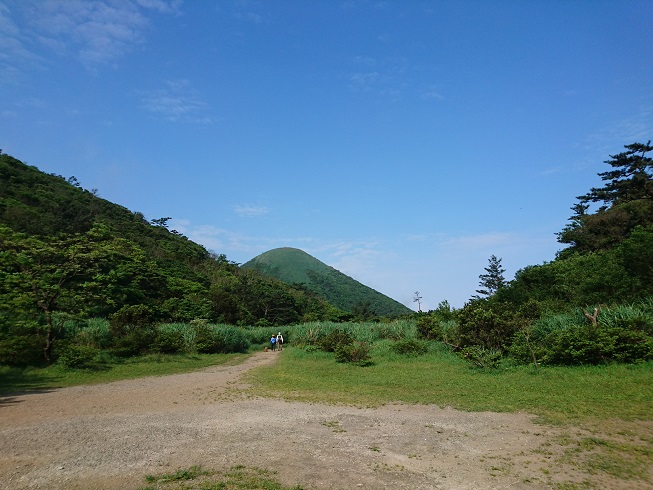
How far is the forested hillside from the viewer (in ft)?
52.2

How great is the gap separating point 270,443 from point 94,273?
18.3m

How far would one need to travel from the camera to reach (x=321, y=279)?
5054 inches

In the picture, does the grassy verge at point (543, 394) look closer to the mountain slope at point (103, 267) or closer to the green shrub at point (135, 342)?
the green shrub at point (135, 342)

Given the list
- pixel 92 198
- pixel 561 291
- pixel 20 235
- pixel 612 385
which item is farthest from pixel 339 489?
pixel 92 198

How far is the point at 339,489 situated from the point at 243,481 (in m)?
1.17

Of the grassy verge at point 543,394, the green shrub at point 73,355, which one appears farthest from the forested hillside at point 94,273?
the grassy verge at point 543,394

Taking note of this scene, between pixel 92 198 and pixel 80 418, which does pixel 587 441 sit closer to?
pixel 80 418

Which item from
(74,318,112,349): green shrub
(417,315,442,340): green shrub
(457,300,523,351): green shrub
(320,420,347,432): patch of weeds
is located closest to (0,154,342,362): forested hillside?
(74,318,112,349): green shrub

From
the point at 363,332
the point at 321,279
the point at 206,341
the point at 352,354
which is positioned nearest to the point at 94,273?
the point at 206,341

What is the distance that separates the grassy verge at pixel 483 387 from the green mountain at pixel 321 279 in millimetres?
83984

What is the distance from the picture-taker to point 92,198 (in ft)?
197

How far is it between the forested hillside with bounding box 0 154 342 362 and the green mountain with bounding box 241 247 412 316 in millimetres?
45436

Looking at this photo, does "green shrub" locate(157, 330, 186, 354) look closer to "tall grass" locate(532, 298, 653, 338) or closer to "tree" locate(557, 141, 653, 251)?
"tall grass" locate(532, 298, 653, 338)

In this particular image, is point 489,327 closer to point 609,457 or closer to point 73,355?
point 609,457
